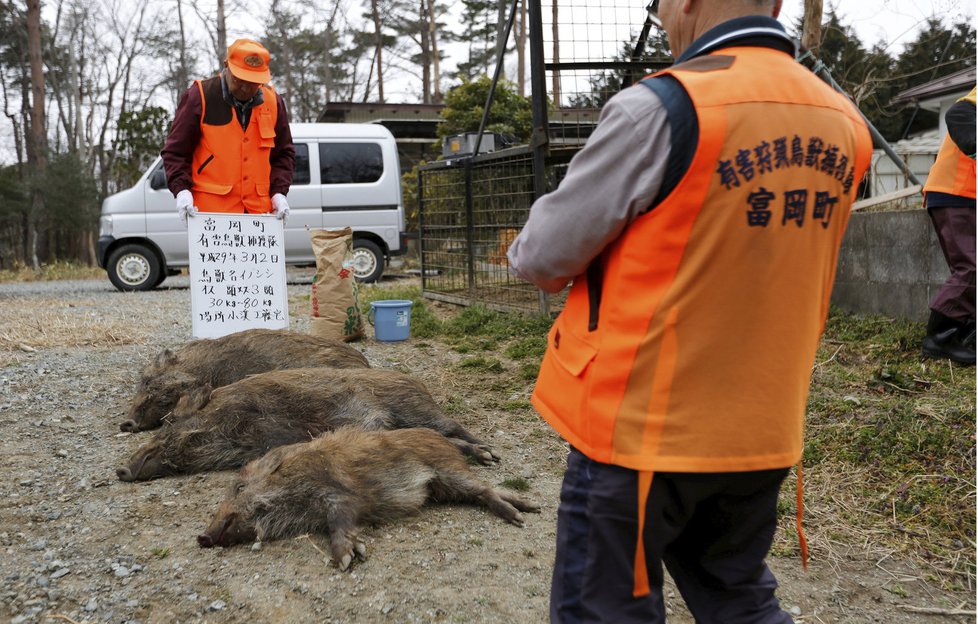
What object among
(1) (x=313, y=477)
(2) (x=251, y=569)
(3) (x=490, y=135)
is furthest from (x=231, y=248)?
(3) (x=490, y=135)

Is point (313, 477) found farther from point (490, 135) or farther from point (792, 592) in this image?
point (490, 135)

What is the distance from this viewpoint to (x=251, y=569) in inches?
112

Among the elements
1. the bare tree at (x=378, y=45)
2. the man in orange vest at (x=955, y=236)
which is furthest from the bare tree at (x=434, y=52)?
the man in orange vest at (x=955, y=236)

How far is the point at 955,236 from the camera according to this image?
5.10 metres

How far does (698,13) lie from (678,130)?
1.16 ft

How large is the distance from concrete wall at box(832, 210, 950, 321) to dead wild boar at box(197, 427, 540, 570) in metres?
4.06

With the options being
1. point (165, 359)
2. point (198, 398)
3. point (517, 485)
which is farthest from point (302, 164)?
point (517, 485)

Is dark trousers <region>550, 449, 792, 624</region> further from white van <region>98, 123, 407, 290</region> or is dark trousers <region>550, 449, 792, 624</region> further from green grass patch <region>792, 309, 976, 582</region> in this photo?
white van <region>98, 123, 407, 290</region>

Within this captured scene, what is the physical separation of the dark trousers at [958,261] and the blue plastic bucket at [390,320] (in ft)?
13.1

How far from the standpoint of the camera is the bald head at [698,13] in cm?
159

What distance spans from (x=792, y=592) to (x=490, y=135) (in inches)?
257

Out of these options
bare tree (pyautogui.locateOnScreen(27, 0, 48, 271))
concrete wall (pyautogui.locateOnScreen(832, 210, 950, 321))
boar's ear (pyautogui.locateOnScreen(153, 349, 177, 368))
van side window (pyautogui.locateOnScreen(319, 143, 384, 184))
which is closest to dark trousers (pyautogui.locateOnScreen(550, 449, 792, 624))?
boar's ear (pyautogui.locateOnScreen(153, 349, 177, 368))

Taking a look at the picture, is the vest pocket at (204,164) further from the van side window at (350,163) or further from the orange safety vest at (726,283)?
the van side window at (350,163)

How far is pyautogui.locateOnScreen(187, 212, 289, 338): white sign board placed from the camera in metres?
5.21
